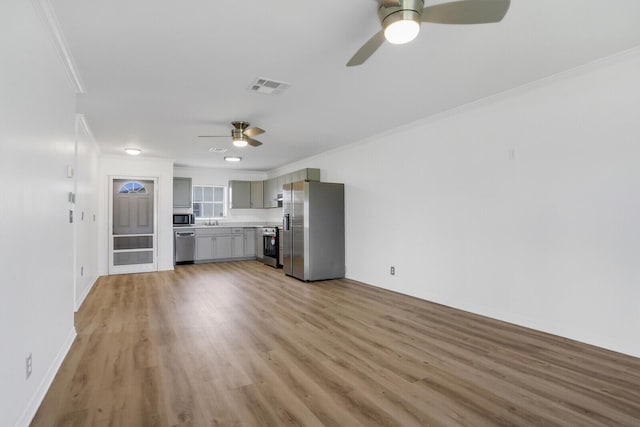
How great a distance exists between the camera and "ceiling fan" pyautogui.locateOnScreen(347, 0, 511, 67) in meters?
1.75

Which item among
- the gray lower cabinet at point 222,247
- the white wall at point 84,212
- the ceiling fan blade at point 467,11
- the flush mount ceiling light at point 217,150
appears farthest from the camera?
the gray lower cabinet at point 222,247

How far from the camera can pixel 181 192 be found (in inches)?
324

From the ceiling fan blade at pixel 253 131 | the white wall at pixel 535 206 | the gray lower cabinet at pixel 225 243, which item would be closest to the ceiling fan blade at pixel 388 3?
the white wall at pixel 535 206

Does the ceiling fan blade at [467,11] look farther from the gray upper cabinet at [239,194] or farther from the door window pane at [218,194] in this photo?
the door window pane at [218,194]

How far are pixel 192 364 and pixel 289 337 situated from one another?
0.92 meters

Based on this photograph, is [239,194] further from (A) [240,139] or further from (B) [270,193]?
(A) [240,139]

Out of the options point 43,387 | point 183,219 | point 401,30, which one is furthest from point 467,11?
point 183,219

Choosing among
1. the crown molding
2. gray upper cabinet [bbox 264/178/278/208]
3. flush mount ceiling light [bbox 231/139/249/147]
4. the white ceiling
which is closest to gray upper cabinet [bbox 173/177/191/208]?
gray upper cabinet [bbox 264/178/278/208]

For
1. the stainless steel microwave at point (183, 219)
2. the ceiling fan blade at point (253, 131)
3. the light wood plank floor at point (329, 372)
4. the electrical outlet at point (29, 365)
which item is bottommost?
the light wood plank floor at point (329, 372)

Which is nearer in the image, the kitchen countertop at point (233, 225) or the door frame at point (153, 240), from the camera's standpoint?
the door frame at point (153, 240)

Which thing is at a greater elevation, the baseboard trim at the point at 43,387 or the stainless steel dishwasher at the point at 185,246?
the stainless steel dishwasher at the point at 185,246

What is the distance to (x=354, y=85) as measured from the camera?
130 inches

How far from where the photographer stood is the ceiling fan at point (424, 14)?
69.0 inches

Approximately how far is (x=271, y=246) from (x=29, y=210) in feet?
18.9
